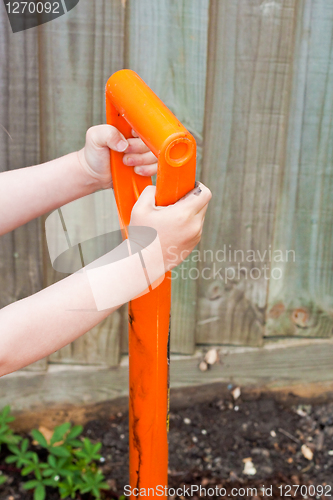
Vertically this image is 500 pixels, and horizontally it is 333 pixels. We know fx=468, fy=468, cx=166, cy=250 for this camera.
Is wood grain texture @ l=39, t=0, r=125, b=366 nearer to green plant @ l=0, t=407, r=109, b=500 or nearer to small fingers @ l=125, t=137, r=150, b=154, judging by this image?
small fingers @ l=125, t=137, r=150, b=154

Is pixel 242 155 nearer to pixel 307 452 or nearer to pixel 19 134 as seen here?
pixel 19 134

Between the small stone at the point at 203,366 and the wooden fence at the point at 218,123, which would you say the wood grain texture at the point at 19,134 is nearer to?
the wooden fence at the point at 218,123

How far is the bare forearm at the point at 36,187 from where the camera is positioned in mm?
853

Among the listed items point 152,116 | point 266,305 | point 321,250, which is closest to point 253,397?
point 266,305

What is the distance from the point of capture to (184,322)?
4.58 ft

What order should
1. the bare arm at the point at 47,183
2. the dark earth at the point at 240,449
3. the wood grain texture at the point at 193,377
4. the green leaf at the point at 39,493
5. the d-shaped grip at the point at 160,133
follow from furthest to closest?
the wood grain texture at the point at 193,377 → the dark earth at the point at 240,449 → the green leaf at the point at 39,493 → the bare arm at the point at 47,183 → the d-shaped grip at the point at 160,133

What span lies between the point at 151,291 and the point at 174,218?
16 cm

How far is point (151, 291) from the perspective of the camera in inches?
28.8

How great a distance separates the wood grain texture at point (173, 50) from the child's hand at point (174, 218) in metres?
0.56

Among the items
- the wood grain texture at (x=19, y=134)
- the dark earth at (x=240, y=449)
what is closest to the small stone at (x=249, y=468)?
the dark earth at (x=240, y=449)

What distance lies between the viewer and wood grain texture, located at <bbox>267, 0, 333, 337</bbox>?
1.15 m

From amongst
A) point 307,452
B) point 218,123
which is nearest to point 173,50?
point 218,123

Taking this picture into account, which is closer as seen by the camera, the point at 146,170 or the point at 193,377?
the point at 146,170

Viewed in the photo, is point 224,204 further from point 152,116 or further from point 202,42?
point 152,116
